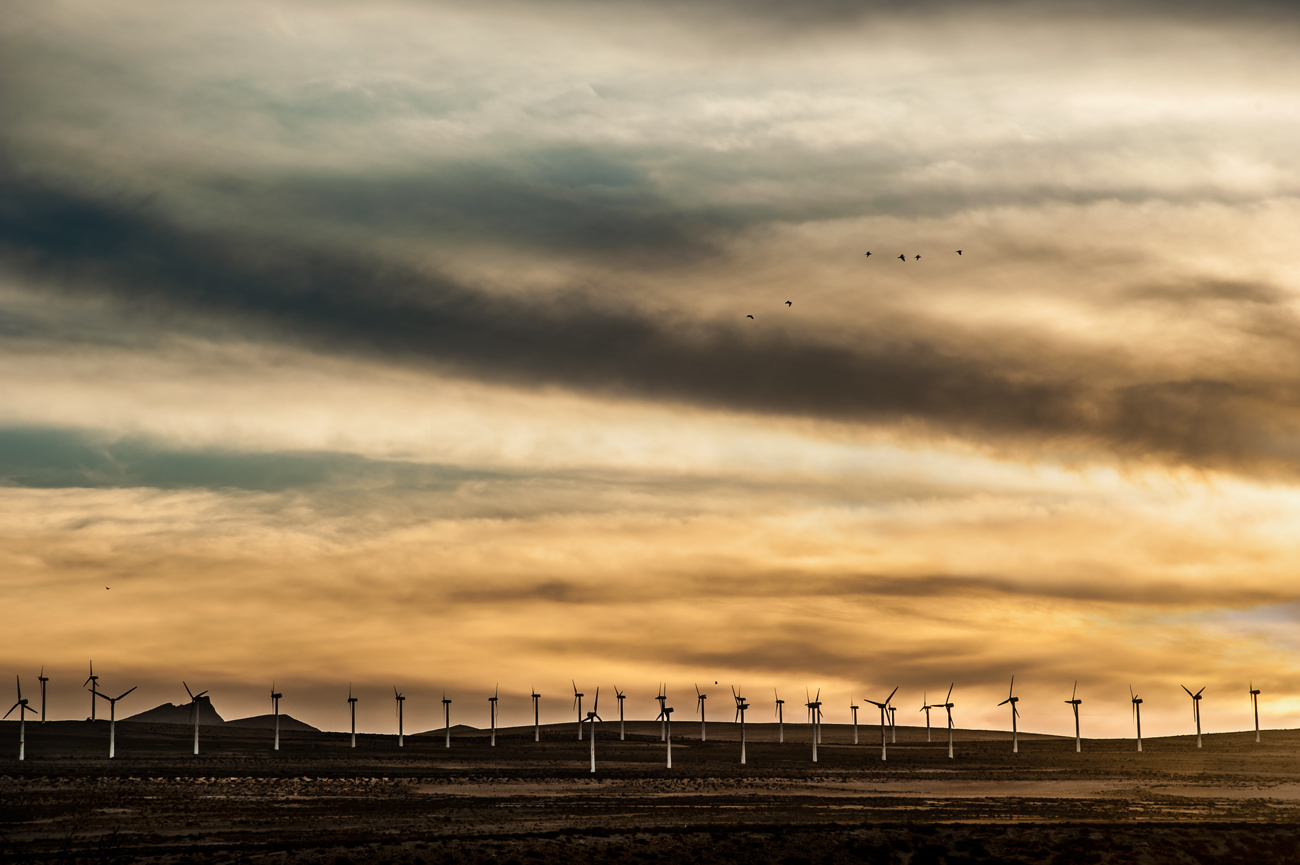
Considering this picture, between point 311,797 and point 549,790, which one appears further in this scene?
point 549,790

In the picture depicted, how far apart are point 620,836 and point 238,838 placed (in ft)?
91.3

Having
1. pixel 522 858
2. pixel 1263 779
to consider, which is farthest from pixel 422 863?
pixel 1263 779

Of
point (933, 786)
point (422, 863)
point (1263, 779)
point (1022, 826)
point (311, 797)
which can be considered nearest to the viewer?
point (422, 863)

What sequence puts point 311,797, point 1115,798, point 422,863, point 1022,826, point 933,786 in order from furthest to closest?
point 933,786 → point 1115,798 → point 311,797 → point 1022,826 → point 422,863

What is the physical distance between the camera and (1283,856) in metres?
95.2

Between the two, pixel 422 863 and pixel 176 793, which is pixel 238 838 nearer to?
pixel 422 863

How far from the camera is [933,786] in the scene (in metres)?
166

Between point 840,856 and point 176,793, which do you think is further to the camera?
point 176,793

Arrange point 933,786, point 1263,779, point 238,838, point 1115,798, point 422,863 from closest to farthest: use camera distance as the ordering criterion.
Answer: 1. point 422,863
2. point 238,838
3. point 1115,798
4. point 933,786
5. point 1263,779

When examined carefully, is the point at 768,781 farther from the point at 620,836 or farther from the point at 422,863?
the point at 422,863

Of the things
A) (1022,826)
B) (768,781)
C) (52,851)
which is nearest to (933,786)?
(768,781)

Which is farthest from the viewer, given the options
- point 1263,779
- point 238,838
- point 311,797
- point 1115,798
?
point 1263,779

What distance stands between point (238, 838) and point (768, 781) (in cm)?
9581

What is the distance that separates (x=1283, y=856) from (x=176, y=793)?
106m
